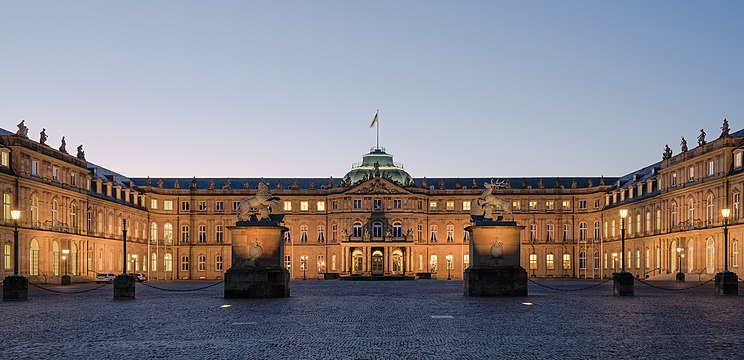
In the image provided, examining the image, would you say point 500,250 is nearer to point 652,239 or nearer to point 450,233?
point 652,239

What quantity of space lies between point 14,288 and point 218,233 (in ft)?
287

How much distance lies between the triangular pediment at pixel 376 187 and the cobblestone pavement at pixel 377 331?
90405 millimetres

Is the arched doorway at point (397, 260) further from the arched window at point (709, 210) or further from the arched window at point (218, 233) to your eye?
the arched window at point (709, 210)

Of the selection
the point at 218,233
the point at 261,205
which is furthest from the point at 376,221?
the point at 261,205

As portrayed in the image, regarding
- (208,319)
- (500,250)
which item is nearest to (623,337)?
(208,319)

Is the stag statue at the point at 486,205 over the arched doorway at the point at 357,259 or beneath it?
over

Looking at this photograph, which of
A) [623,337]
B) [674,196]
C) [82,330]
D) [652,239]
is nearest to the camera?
[623,337]

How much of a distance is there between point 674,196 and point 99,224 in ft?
200

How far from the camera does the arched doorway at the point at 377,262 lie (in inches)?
4936

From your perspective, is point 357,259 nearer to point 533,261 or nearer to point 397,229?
point 397,229

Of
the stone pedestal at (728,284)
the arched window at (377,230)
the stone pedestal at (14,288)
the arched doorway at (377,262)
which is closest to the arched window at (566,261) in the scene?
the arched doorway at (377,262)

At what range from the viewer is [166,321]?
26984 mm

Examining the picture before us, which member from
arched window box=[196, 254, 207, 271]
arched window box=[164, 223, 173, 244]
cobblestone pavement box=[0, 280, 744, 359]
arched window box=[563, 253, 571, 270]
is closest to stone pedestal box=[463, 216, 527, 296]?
cobblestone pavement box=[0, 280, 744, 359]

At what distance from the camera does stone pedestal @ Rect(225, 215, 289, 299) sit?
132ft
